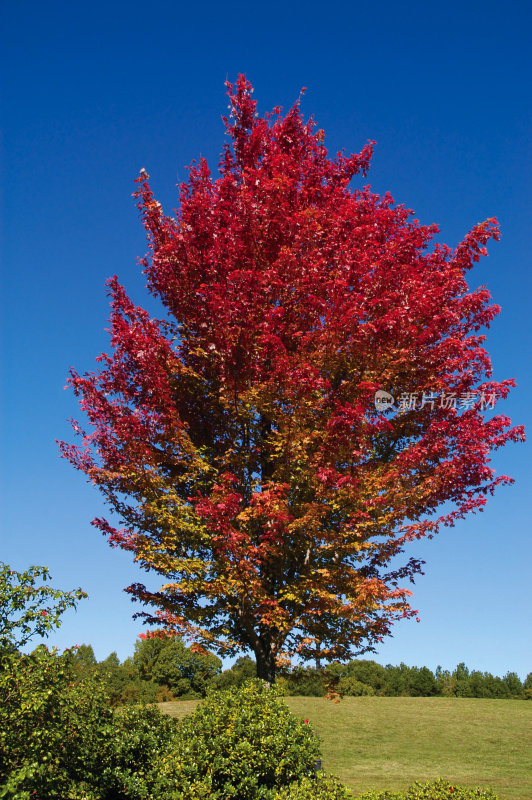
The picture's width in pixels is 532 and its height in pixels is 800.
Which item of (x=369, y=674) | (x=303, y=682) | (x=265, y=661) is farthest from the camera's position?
(x=369, y=674)

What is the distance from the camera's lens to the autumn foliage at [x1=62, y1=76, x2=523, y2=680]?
854 cm

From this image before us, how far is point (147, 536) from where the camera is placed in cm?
976

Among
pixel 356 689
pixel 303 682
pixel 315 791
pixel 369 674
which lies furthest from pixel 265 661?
pixel 369 674

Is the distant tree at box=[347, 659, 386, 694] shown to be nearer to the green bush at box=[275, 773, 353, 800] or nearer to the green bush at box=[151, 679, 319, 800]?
the green bush at box=[151, 679, 319, 800]

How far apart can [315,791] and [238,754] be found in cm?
103

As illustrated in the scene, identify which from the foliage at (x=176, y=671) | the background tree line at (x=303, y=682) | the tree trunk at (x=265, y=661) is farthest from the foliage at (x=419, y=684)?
the tree trunk at (x=265, y=661)

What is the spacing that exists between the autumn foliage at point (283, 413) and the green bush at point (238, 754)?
1.43m

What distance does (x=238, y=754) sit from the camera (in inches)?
271

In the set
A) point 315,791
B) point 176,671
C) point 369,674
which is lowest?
point 369,674

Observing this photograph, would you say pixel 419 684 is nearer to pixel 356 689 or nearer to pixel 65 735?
pixel 356 689

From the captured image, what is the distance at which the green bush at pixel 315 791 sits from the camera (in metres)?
6.29

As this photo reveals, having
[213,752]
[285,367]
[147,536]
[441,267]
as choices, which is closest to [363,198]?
[441,267]

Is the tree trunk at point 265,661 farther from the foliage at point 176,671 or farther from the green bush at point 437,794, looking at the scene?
the foliage at point 176,671

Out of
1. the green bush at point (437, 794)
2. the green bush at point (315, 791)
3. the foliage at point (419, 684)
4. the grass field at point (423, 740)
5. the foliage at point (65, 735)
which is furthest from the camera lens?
the foliage at point (419, 684)
